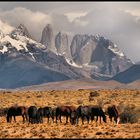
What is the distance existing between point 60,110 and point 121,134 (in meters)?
11.5

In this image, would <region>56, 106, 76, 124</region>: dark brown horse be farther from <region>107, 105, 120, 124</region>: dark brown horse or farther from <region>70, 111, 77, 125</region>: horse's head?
<region>107, 105, 120, 124</region>: dark brown horse

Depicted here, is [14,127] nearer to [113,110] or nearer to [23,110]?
[23,110]

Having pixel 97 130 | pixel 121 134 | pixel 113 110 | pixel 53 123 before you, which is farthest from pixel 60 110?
pixel 121 134

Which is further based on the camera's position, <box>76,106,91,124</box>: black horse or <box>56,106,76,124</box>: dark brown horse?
<box>56,106,76,124</box>: dark brown horse

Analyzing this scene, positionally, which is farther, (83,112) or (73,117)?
(73,117)

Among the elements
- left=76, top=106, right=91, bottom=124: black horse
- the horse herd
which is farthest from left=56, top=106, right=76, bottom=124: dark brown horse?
left=76, top=106, right=91, bottom=124: black horse

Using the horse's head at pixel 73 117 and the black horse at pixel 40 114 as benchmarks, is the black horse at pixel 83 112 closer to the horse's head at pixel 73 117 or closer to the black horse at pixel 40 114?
the horse's head at pixel 73 117

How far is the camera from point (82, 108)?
45125 millimetres

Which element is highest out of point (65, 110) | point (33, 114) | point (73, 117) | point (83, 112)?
point (65, 110)

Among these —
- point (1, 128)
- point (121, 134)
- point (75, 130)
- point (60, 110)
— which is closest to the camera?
point (121, 134)

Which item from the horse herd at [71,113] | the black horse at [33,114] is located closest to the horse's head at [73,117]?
the horse herd at [71,113]

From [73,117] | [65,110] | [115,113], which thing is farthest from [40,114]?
[115,113]

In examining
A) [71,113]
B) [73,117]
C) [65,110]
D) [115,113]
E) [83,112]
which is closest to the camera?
[83,112]

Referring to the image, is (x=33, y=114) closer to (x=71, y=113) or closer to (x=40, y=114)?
(x=40, y=114)
